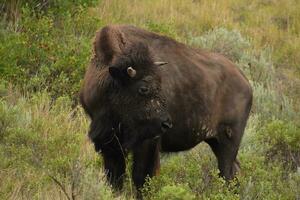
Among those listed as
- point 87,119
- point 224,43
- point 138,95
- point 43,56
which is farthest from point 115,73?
point 224,43

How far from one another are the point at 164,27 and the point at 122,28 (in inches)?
189

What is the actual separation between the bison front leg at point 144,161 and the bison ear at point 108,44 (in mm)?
925

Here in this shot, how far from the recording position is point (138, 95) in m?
6.94

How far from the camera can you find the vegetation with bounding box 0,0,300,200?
22.5ft

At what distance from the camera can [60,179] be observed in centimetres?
677

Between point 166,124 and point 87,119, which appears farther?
point 87,119

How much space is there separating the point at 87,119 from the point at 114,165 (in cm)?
196

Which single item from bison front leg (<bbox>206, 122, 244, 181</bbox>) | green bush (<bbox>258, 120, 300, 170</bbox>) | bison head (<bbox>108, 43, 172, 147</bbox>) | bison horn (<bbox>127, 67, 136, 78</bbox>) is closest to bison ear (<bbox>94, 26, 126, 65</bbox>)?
bison head (<bbox>108, 43, 172, 147</bbox>)

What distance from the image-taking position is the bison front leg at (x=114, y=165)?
739cm

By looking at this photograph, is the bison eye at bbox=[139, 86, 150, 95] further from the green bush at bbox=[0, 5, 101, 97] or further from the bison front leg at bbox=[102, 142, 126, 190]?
the green bush at bbox=[0, 5, 101, 97]

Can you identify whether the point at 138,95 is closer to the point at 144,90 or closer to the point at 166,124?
the point at 144,90

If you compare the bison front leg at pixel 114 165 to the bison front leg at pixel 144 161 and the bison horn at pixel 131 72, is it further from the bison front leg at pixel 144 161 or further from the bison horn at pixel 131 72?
the bison horn at pixel 131 72

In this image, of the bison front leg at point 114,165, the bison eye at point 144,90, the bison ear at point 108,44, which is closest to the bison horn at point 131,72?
the bison eye at point 144,90

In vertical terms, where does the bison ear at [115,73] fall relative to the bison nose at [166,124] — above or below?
above
